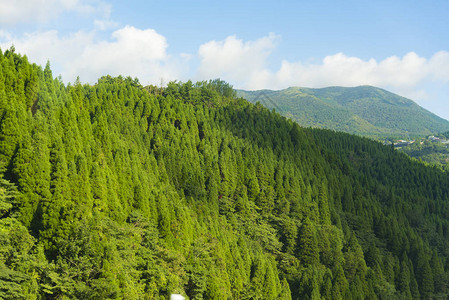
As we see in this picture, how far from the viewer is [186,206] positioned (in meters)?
66.8

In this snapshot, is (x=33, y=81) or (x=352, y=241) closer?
(x=33, y=81)

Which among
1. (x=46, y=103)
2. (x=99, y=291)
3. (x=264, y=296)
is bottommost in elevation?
(x=264, y=296)

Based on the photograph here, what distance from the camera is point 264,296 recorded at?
61531mm

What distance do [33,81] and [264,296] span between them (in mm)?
43307

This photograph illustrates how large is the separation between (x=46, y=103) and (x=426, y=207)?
12446 centimetres

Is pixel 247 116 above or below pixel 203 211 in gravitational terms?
above

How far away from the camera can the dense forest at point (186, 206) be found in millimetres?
38281

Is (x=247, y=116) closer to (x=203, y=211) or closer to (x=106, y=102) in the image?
(x=106, y=102)

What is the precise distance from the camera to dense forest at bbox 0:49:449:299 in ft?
126

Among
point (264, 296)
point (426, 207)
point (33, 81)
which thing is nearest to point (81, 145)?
point (33, 81)

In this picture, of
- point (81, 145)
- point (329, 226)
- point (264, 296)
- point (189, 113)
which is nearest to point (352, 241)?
point (329, 226)

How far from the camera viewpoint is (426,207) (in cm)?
13900

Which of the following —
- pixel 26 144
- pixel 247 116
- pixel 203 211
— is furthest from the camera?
pixel 247 116

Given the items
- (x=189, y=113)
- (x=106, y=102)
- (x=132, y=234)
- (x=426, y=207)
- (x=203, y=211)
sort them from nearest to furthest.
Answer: (x=132, y=234) → (x=203, y=211) → (x=106, y=102) → (x=189, y=113) → (x=426, y=207)
